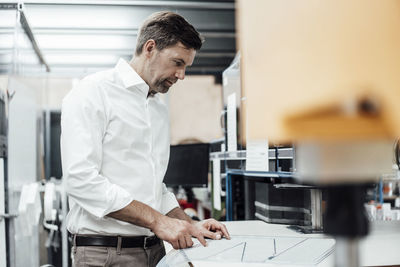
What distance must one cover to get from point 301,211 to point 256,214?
0.36 m

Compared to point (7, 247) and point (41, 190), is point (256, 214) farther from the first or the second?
point (41, 190)

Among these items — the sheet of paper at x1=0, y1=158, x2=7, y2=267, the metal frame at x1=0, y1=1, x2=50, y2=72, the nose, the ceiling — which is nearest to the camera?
the nose

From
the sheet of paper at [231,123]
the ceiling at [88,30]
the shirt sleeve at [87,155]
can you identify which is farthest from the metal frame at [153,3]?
the shirt sleeve at [87,155]

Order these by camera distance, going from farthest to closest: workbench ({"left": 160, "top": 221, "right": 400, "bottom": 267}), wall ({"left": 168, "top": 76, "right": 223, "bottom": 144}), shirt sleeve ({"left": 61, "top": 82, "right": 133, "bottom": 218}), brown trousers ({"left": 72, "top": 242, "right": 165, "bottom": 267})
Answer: wall ({"left": 168, "top": 76, "right": 223, "bottom": 144}) → brown trousers ({"left": 72, "top": 242, "right": 165, "bottom": 267}) → shirt sleeve ({"left": 61, "top": 82, "right": 133, "bottom": 218}) → workbench ({"left": 160, "top": 221, "right": 400, "bottom": 267})

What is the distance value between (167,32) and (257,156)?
2.51 ft

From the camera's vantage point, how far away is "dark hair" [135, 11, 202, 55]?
1.70 metres

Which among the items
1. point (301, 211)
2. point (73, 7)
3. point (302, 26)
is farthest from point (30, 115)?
point (302, 26)

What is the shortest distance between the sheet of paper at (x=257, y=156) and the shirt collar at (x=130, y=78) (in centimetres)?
61

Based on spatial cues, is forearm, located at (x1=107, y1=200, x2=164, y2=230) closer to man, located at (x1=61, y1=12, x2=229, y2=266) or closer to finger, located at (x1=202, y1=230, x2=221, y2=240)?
man, located at (x1=61, y1=12, x2=229, y2=266)

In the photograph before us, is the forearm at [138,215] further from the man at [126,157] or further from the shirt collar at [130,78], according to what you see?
the shirt collar at [130,78]

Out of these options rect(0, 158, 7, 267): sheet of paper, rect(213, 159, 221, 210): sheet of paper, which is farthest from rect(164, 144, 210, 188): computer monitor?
rect(0, 158, 7, 267): sheet of paper

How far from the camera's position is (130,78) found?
5.46 feet

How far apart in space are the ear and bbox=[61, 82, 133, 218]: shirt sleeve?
30 centimetres

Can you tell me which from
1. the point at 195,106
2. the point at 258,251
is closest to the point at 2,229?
the point at 258,251
